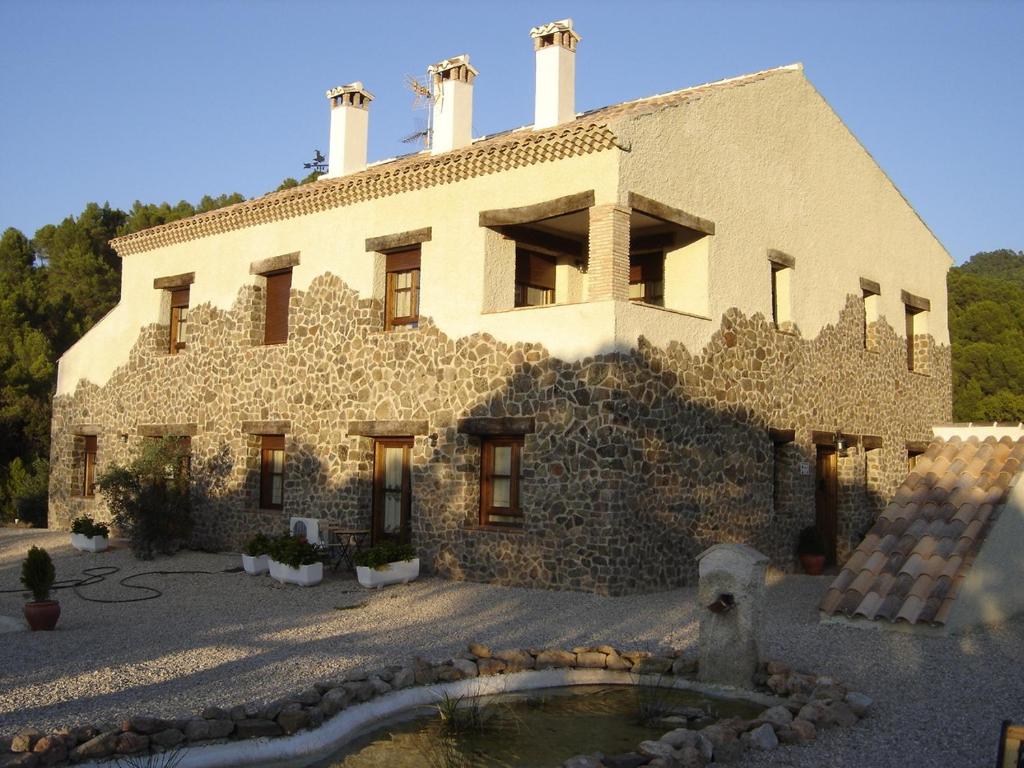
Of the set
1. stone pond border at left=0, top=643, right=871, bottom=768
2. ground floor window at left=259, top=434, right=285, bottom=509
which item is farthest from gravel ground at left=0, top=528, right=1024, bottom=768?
ground floor window at left=259, top=434, right=285, bottom=509

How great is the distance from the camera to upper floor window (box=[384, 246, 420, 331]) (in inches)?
558

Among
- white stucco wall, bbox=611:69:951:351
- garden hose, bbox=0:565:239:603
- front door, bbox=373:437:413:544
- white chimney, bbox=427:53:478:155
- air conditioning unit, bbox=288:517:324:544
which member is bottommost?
garden hose, bbox=0:565:239:603

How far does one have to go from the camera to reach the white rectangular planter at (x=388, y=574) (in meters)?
12.2

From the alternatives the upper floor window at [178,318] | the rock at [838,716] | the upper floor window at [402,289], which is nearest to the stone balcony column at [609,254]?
the upper floor window at [402,289]

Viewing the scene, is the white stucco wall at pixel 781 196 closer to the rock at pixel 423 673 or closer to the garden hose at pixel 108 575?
the rock at pixel 423 673

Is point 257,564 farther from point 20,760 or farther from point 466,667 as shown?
point 20,760

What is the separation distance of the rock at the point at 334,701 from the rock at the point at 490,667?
1248 millimetres

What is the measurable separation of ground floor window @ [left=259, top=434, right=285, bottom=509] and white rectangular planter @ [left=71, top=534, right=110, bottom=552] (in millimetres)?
2748

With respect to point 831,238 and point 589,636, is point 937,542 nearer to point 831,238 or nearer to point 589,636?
point 589,636

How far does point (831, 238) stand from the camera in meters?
16.1

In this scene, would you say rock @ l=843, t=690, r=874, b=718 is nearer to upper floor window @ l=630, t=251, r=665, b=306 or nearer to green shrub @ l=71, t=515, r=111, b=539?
upper floor window @ l=630, t=251, r=665, b=306

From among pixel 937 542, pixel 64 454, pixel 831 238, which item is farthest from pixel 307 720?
pixel 64 454

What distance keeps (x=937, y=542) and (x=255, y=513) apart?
1028 centimetres

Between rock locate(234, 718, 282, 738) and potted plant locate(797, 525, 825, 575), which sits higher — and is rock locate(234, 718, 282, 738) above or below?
below
